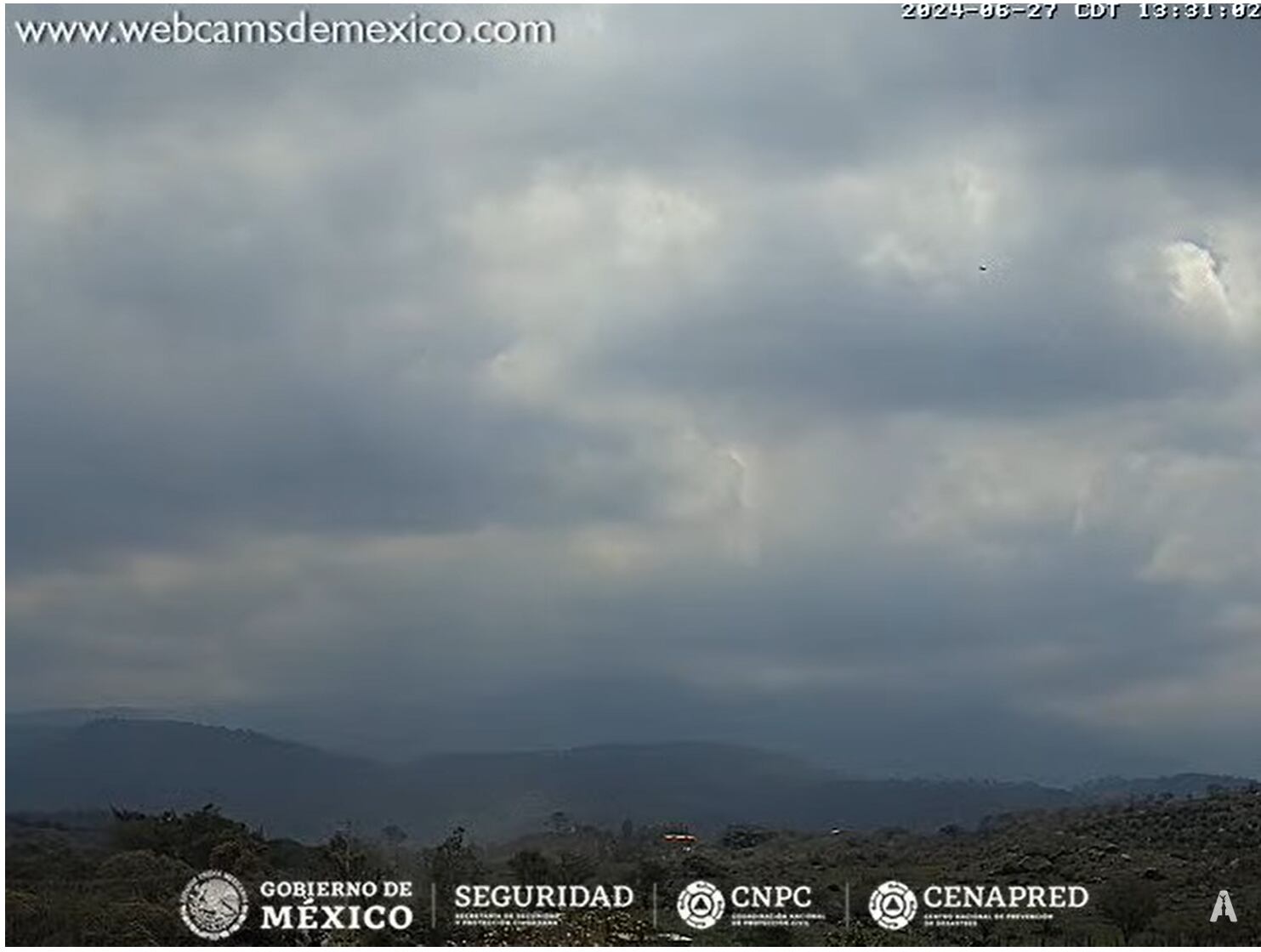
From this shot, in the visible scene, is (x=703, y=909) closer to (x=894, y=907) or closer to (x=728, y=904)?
(x=728, y=904)

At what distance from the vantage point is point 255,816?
17.9 meters

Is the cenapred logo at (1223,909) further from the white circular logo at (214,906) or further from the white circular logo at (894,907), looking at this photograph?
the white circular logo at (214,906)

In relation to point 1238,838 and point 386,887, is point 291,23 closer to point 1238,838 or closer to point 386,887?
point 386,887

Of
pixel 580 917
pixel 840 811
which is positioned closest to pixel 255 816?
pixel 580 917

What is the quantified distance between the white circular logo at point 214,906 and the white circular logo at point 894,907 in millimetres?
5211

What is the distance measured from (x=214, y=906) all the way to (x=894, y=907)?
222 inches

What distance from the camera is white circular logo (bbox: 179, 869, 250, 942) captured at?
55.6 ft

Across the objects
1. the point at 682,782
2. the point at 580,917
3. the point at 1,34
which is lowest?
the point at 580,917

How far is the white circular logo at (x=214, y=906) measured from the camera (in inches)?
667

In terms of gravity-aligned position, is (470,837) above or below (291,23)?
below

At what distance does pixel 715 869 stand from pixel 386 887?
9.10ft

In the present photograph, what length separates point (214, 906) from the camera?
17031 mm

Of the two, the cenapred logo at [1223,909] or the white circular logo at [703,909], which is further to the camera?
the cenapred logo at [1223,909]

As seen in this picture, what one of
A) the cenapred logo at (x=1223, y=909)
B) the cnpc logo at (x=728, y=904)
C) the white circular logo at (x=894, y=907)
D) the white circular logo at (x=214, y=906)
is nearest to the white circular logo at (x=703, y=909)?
the cnpc logo at (x=728, y=904)
